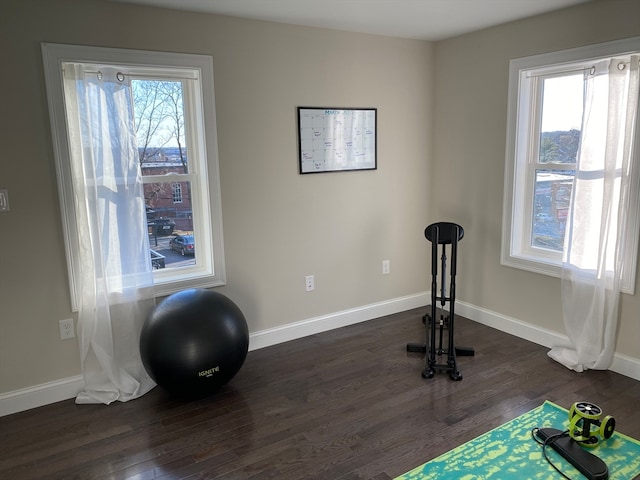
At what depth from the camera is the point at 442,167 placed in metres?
4.29

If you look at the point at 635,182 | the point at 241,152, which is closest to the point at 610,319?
the point at 635,182

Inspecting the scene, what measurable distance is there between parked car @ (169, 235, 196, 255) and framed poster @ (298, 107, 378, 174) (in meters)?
0.97

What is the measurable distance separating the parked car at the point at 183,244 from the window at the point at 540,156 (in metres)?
2.40

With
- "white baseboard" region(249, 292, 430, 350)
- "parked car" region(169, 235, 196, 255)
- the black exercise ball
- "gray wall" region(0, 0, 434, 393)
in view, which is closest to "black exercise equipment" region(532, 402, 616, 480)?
the black exercise ball

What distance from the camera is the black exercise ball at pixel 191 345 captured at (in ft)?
8.96

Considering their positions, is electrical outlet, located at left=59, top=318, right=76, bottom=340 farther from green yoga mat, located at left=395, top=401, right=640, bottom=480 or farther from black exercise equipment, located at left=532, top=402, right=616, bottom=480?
black exercise equipment, located at left=532, top=402, right=616, bottom=480

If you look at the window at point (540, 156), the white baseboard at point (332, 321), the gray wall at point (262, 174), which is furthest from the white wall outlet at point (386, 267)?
the window at point (540, 156)

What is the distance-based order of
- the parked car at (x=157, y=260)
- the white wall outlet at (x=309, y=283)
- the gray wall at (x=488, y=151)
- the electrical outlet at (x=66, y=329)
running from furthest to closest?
the white wall outlet at (x=309, y=283) < the parked car at (x=157, y=260) < the gray wall at (x=488, y=151) < the electrical outlet at (x=66, y=329)

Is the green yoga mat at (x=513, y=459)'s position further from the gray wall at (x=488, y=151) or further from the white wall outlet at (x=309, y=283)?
the white wall outlet at (x=309, y=283)

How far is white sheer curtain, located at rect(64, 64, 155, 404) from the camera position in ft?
9.25

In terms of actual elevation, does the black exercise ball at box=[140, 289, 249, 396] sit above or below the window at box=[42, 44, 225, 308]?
below

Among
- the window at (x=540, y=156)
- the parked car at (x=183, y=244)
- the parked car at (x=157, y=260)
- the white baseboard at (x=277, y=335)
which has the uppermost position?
the window at (x=540, y=156)

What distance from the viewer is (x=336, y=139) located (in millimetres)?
3795

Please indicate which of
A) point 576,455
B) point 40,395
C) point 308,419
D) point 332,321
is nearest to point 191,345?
point 308,419
